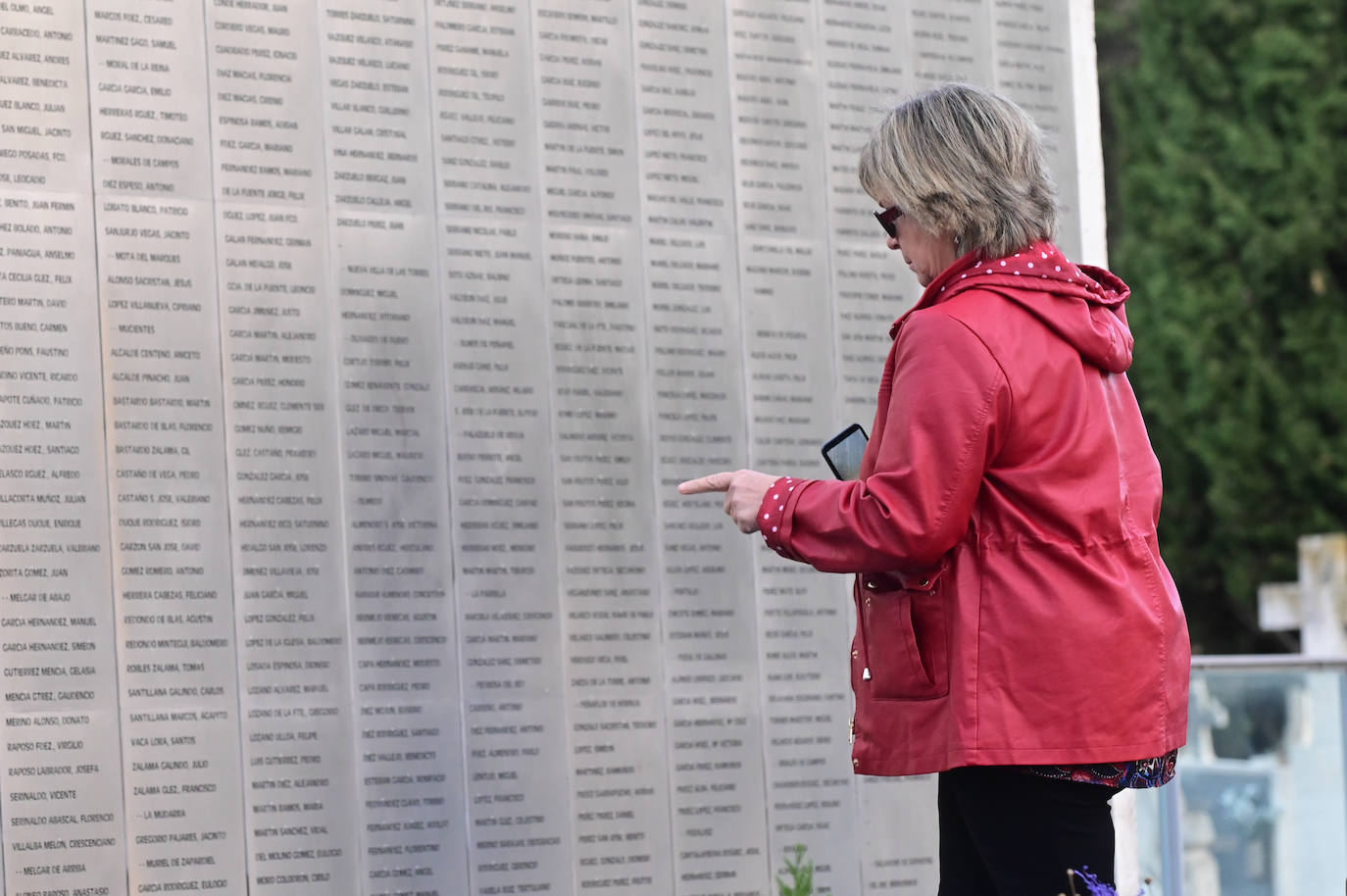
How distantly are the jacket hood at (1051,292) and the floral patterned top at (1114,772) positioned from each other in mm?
573

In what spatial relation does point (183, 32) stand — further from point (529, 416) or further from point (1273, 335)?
point (1273, 335)

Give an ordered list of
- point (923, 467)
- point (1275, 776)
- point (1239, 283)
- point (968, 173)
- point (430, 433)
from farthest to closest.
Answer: point (1239, 283) < point (1275, 776) < point (430, 433) < point (968, 173) < point (923, 467)

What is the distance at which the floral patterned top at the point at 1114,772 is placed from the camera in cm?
243

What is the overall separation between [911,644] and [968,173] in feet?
2.26

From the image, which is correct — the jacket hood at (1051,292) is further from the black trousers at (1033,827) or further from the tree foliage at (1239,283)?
the tree foliage at (1239,283)

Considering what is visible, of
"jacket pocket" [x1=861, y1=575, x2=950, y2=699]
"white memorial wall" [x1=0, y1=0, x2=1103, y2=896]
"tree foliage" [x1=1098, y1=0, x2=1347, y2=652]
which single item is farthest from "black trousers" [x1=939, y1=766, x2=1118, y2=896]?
"tree foliage" [x1=1098, y1=0, x2=1347, y2=652]

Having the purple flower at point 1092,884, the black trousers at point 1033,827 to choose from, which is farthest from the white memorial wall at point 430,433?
the purple flower at point 1092,884

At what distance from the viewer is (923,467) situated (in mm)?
2389

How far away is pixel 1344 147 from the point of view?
13.8 meters

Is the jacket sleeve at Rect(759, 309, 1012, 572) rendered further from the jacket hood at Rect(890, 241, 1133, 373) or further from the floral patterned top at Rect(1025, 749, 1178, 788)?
the floral patterned top at Rect(1025, 749, 1178, 788)

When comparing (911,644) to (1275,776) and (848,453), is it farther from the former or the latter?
(1275,776)

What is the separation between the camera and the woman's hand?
2535 millimetres

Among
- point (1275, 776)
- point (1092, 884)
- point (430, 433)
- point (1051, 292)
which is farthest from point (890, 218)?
point (1275, 776)

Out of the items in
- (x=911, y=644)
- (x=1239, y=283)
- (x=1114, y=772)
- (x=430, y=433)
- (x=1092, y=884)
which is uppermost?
(x=1239, y=283)
